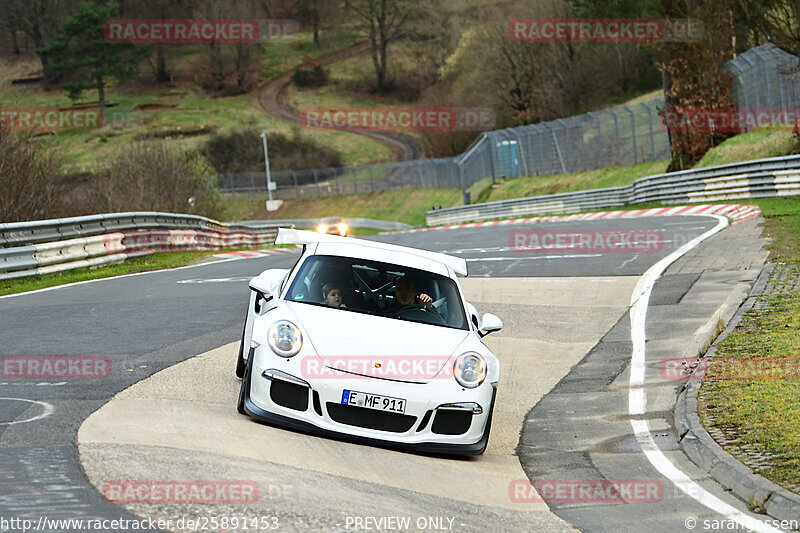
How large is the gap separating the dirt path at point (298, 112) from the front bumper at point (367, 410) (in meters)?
95.2

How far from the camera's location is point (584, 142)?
167 ft

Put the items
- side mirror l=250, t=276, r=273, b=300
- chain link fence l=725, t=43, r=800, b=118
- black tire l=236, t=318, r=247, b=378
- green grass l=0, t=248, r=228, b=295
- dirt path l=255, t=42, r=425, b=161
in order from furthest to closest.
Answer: dirt path l=255, t=42, r=425, b=161
chain link fence l=725, t=43, r=800, b=118
green grass l=0, t=248, r=228, b=295
black tire l=236, t=318, r=247, b=378
side mirror l=250, t=276, r=273, b=300

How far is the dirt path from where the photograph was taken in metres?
108

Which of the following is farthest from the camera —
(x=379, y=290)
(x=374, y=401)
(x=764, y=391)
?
(x=764, y=391)

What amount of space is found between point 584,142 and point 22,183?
2945 centimetres

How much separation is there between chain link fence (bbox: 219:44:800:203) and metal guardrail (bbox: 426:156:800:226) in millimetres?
3743

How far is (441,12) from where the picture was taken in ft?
358

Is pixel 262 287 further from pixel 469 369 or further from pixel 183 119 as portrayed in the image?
pixel 183 119
